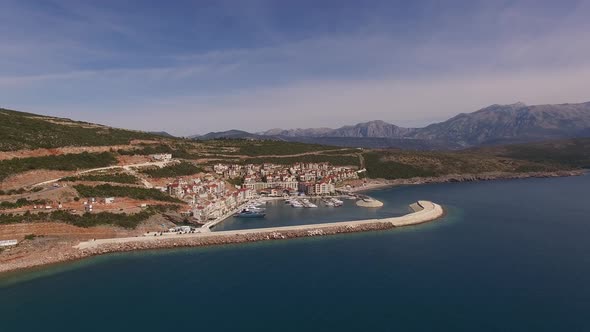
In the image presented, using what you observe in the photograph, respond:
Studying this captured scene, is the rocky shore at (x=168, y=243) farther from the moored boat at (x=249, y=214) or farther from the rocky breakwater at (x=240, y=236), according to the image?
the moored boat at (x=249, y=214)

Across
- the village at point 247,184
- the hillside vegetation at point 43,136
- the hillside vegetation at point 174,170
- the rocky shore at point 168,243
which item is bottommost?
the rocky shore at point 168,243

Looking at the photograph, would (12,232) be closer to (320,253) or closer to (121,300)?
(121,300)

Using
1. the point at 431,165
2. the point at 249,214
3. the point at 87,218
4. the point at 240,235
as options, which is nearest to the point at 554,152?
the point at 431,165

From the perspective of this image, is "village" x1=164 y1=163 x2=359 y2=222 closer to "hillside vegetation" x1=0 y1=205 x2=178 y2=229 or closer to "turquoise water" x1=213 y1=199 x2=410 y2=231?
"turquoise water" x1=213 y1=199 x2=410 y2=231

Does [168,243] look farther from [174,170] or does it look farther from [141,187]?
[174,170]

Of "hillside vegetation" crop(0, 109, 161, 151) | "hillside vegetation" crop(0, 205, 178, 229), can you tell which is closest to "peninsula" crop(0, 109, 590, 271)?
"hillside vegetation" crop(0, 205, 178, 229)

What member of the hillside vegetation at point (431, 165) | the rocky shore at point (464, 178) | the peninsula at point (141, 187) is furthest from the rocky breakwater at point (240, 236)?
the hillside vegetation at point (431, 165)
